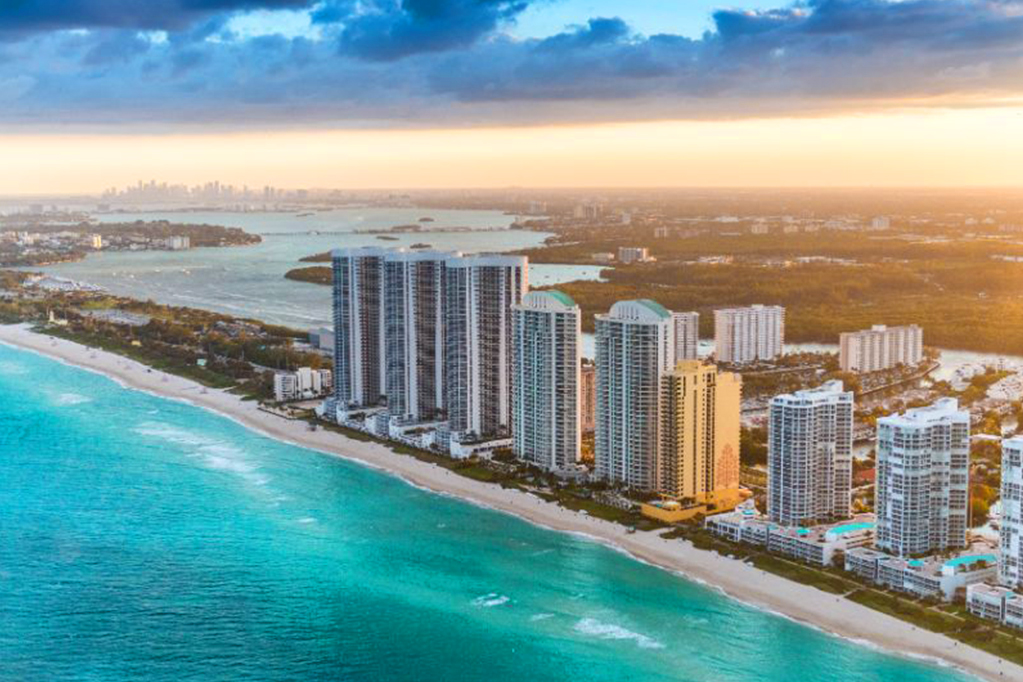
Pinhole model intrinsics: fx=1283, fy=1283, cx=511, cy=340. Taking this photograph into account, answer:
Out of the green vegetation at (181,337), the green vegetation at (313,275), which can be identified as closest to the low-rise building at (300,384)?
the green vegetation at (181,337)

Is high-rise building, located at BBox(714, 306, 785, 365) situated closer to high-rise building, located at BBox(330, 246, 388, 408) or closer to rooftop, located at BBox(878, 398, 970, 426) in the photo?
high-rise building, located at BBox(330, 246, 388, 408)

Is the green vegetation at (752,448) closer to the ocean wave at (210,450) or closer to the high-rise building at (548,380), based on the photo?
the high-rise building at (548,380)

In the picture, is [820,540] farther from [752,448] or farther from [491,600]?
[752,448]

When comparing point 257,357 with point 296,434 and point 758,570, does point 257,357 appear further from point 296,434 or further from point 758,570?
point 758,570

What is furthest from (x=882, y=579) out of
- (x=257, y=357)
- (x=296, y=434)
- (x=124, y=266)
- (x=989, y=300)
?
(x=124, y=266)

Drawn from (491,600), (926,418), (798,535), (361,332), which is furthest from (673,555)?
(361,332)
